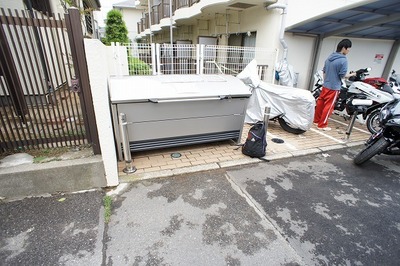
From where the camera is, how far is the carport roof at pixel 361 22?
5.53 m

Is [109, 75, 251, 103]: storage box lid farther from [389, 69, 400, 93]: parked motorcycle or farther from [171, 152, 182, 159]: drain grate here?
[389, 69, 400, 93]: parked motorcycle

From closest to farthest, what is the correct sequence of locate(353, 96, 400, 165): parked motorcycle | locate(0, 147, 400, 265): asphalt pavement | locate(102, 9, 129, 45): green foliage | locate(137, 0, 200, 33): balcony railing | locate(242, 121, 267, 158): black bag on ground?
locate(0, 147, 400, 265): asphalt pavement → locate(353, 96, 400, 165): parked motorcycle → locate(242, 121, 267, 158): black bag on ground → locate(137, 0, 200, 33): balcony railing → locate(102, 9, 129, 45): green foliage

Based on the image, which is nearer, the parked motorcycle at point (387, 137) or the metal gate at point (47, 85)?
the metal gate at point (47, 85)

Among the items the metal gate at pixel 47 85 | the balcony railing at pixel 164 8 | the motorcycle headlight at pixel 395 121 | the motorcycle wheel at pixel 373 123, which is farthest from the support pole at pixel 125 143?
the balcony railing at pixel 164 8

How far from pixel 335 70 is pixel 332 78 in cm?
18

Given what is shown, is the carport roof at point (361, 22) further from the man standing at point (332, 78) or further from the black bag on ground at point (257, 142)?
the black bag on ground at point (257, 142)

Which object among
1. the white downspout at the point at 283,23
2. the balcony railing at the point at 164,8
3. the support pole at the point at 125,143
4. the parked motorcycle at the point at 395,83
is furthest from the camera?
the balcony railing at the point at 164,8

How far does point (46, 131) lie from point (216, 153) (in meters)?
2.65

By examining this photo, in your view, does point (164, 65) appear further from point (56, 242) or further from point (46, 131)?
point (56, 242)

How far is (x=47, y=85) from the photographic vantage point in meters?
2.82

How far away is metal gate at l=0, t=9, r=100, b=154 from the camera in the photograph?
2.40 meters

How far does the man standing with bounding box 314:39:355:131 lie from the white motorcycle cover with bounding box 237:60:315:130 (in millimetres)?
829

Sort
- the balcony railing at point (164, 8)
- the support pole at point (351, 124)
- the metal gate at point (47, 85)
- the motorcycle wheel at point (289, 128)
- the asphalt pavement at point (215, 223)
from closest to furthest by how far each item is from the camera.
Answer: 1. the asphalt pavement at point (215, 223)
2. the metal gate at point (47, 85)
3. the support pole at point (351, 124)
4. the motorcycle wheel at point (289, 128)
5. the balcony railing at point (164, 8)

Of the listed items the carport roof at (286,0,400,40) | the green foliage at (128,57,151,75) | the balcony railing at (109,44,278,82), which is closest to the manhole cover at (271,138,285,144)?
the balcony railing at (109,44,278,82)
